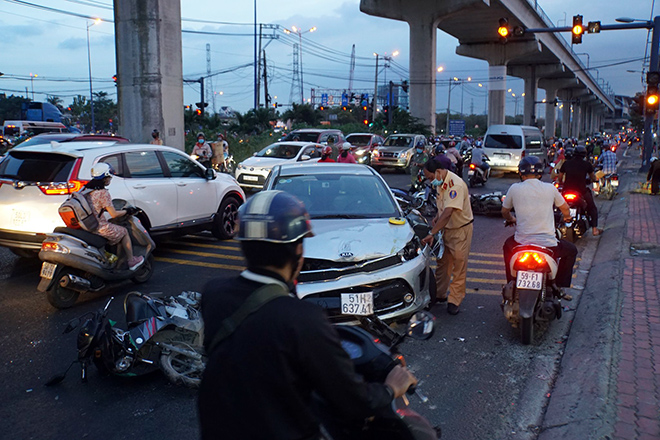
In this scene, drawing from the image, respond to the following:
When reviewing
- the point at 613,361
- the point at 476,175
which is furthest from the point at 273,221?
the point at 476,175

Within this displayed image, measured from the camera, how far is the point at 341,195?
7.23 meters

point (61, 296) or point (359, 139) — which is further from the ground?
point (359, 139)

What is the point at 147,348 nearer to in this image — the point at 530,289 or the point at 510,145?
the point at 530,289

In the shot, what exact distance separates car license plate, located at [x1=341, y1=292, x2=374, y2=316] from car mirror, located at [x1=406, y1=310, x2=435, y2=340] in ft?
8.37

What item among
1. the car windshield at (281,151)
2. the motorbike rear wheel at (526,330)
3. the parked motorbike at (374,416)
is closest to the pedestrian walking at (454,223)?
the motorbike rear wheel at (526,330)

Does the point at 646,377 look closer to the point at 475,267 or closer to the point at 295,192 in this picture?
the point at 295,192

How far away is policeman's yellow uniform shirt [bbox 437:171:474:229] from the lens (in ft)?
22.0

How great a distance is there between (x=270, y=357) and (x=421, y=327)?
0.92 meters

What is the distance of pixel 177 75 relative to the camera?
21.7 metres

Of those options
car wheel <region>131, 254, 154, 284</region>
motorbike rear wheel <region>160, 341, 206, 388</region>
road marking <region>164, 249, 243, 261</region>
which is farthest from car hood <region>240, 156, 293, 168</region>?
motorbike rear wheel <region>160, 341, 206, 388</region>

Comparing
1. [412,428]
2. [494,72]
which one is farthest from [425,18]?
[412,428]

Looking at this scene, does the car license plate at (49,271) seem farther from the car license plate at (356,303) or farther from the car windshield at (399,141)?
the car windshield at (399,141)

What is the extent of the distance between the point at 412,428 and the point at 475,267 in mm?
7485

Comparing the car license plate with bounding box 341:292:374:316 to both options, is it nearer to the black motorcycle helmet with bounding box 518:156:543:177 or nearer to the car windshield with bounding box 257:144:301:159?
the black motorcycle helmet with bounding box 518:156:543:177
